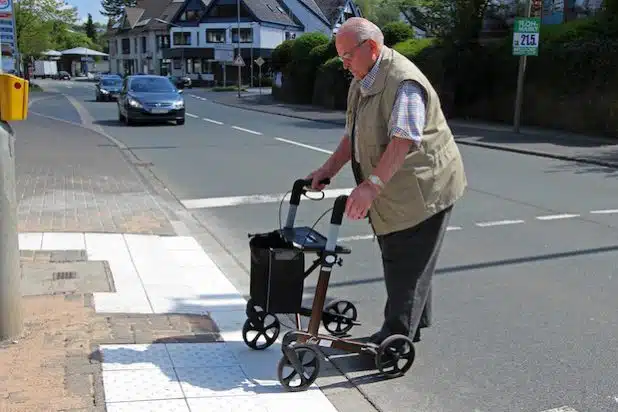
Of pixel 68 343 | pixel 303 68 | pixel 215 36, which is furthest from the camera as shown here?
pixel 215 36

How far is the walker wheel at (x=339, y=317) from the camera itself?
14.5 ft

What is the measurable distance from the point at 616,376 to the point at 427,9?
23.6 metres

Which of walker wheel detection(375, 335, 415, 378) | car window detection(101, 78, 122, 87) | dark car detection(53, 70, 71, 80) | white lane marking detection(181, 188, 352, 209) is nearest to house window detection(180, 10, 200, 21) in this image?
dark car detection(53, 70, 71, 80)

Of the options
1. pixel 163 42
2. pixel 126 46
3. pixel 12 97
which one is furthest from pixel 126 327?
pixel 126 46

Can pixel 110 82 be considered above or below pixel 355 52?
below

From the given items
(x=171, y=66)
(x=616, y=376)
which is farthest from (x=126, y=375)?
(x=171, y=66)

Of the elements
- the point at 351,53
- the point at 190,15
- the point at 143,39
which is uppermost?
the point at 190,15

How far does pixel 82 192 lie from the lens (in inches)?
380

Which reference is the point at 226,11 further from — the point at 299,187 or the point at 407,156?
the point at 407,156

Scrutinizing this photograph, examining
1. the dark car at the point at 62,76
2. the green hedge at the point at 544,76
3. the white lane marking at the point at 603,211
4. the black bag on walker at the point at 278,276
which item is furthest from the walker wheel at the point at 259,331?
the dark car at the point at 62,76

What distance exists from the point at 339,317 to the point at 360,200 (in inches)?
48.8

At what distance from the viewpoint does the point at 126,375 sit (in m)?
3.75

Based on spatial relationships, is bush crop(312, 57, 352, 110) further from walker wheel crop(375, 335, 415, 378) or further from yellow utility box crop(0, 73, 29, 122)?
walker wheel crop(375, 335, 415, 378)

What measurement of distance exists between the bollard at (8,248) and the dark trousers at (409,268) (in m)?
2.13
